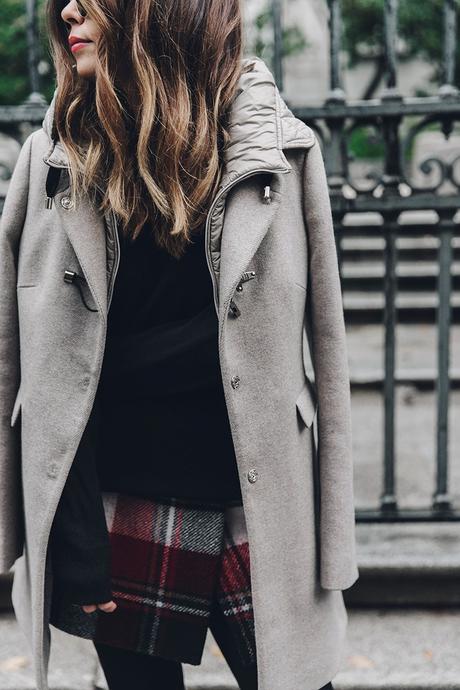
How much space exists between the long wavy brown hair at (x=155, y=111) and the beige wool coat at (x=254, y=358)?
1.7 inches

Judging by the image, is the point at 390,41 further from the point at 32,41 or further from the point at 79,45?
the point at 79,45

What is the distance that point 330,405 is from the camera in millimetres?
1928

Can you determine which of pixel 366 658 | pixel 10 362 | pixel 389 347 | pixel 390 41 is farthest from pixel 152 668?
pixel 390 41

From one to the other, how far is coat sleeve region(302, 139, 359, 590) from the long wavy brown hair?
0.90 feet

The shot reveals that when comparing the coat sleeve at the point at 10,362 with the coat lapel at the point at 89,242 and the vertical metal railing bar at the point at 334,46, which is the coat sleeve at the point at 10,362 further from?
the vertical metal railing bar at the point at 334,46

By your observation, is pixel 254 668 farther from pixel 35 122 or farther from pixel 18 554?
pixel 35 122

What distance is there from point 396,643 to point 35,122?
2250 mm

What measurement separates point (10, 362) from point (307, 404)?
70 centimetres

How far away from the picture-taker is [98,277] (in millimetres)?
1728

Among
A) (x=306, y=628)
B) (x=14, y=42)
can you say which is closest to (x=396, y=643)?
(x=306, y=628)

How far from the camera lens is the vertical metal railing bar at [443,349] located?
304cm

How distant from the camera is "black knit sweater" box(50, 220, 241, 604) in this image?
1.75 meters

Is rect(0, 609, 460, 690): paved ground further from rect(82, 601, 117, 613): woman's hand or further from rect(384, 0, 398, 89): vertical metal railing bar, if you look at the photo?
rect(384, 0, 398, 89): vertical metal railing bar

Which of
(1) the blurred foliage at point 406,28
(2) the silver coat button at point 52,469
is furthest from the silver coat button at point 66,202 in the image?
(1) the blurred foliage at point 406,28
